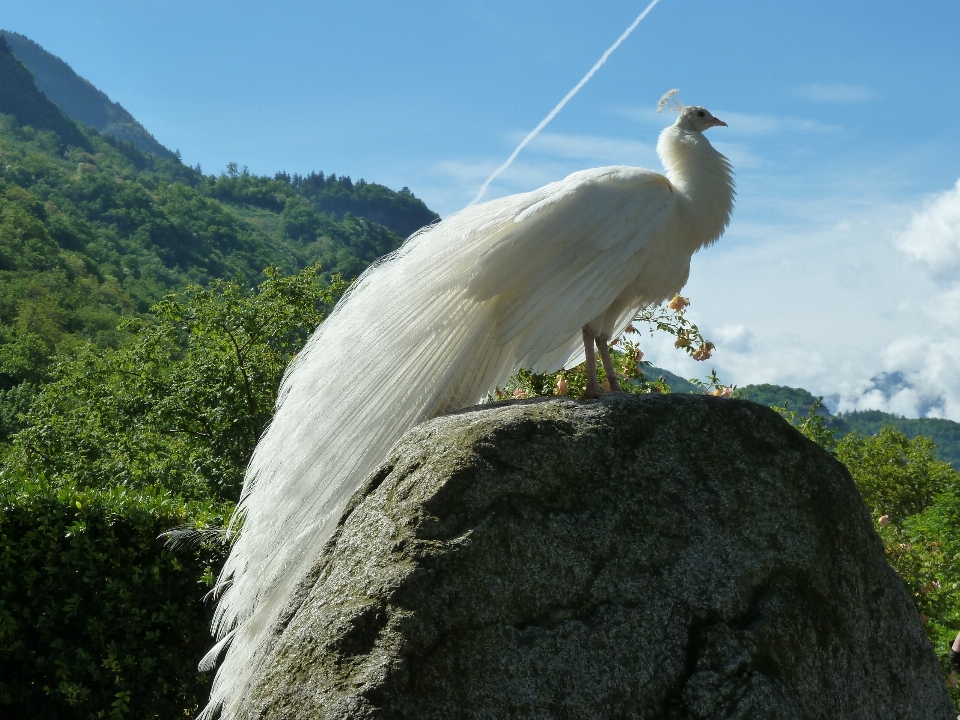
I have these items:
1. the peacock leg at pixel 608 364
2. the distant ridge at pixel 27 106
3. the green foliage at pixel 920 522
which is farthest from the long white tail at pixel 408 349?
the distant ridge at pixel 27 106

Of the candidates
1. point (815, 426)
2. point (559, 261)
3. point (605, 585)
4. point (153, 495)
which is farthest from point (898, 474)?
point (605, 585)

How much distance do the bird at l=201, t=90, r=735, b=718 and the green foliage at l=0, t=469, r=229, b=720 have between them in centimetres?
179

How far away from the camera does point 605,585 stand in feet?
12.1

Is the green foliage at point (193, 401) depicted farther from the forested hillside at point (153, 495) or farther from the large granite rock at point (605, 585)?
the large granite rock at point (605, 585)

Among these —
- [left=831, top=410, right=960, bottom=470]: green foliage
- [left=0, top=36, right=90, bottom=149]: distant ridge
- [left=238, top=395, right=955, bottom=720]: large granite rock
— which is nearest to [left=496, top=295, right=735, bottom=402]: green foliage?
[left=238, top=395, right=955, bottom=720]: large granite rock

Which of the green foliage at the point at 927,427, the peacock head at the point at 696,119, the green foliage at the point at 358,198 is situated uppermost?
the green foliage at the point at 358,198

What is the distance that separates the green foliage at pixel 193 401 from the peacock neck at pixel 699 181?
18.0ft

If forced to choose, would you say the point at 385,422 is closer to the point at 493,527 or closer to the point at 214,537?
the point at 493,527

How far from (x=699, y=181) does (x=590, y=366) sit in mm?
1426

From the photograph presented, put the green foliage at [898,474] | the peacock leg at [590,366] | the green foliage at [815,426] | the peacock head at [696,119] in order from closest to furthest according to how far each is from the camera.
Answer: the peacock leg at [590,366] < the peacock head at [696,119] < the green foliage at [815,426] < the green foliage at [898,474]

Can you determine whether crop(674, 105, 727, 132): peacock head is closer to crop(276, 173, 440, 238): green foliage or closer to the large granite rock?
the large granite rock

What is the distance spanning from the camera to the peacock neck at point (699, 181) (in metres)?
5.73

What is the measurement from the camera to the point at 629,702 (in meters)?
3.49

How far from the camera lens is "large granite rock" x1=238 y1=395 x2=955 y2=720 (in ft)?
11.4
